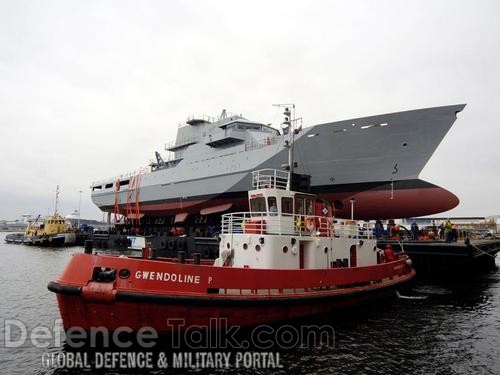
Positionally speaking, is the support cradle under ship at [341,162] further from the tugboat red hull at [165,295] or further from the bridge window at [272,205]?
the tugboat red hull at [165,295]

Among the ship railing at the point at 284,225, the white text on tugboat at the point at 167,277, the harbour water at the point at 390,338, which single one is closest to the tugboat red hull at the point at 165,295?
the white text on tugboat at the point at 167,277

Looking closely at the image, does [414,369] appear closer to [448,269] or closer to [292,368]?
[292,368]

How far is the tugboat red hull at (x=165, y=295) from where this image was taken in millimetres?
7930

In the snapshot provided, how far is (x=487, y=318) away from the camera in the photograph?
461 inches

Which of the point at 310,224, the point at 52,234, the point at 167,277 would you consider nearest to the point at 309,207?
the point at 310,224

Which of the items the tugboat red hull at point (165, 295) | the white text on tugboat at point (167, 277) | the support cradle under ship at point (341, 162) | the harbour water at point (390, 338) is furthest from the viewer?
the support cradle under ship at point (341, 162)

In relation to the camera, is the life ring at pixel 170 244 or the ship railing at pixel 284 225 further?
the life ring at pixel 170 244

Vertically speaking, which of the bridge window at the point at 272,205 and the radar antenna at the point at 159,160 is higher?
the radar antenna at the point at 159,160

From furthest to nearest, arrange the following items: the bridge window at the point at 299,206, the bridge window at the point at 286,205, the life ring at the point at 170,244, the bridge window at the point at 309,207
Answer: the life ring at the point at 170,244 < the bridge window at the point at 309,207 < the bridge window at the point at 299,206 < the bridge window at the point at 286,205

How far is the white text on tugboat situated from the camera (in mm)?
8086

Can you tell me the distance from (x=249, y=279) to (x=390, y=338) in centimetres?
404

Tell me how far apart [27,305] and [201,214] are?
59.4 ft

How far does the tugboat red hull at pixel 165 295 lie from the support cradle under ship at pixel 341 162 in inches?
334

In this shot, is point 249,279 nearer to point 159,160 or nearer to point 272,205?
point 272,205
